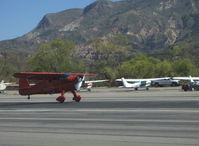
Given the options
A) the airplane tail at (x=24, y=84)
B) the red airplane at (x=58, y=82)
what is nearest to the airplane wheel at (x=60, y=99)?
the red airplane at (x=58, y=82)

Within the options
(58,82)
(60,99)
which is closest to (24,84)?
(58,82)

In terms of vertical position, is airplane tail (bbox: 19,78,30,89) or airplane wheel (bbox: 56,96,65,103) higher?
airplane tail (bbox: 19,78,30,89)

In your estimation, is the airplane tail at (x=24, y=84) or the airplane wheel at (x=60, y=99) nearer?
the airplane wheel at (x=60, y=99)

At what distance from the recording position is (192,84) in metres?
53.7

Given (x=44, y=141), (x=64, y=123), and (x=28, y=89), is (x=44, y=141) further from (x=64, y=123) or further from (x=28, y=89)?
(x=28, y=89)

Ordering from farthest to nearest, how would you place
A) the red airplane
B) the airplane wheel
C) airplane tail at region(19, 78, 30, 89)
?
airplane tail at region(19, 78, 30, 89) < the red airplane < the airplane wheel

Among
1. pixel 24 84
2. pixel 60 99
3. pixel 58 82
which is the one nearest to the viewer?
pixel 60 99

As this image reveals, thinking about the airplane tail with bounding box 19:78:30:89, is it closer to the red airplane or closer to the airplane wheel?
the red airplane

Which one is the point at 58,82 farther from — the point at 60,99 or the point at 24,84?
the point at 24,84

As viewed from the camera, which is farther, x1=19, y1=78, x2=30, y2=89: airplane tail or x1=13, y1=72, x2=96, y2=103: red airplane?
x1=19, y1=78, x2=30, y2=89: airplane tail

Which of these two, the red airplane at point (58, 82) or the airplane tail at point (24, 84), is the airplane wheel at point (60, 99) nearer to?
the red airplane at point (58, 82)

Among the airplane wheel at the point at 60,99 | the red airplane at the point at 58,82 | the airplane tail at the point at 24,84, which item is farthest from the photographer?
the airplane tail at the point at 24,84

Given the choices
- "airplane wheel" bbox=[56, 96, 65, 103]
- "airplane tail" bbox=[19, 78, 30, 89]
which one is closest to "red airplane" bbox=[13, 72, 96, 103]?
"airplane wheel" bbox=[56, 96, 65, 103]

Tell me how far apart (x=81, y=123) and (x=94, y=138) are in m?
3.94
